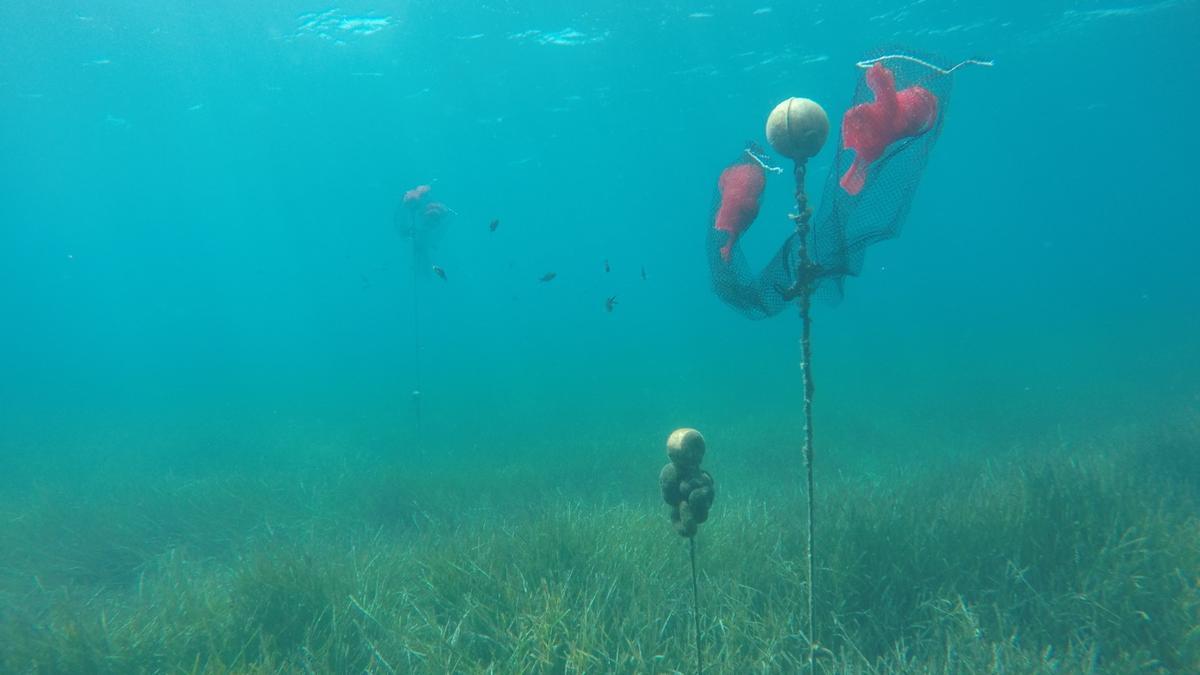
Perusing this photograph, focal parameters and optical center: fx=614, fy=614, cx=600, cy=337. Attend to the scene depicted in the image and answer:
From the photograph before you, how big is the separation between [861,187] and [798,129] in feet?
1.44

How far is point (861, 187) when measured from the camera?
2799 mm

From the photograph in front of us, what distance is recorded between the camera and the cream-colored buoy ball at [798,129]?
2613mm

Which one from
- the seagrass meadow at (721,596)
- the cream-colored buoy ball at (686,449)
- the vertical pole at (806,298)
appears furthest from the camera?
the seagrass meadow at (721,596)

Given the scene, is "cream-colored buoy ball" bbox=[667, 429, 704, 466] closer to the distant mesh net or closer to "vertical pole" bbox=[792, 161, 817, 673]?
"vertical pole" bbox=[792, 161, 817, 673]

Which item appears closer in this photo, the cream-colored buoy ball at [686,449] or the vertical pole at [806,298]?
the cream-colored buoy ball at [686,449]

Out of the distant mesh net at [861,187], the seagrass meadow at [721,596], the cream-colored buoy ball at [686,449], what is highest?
the distant mesh net at [861,187]

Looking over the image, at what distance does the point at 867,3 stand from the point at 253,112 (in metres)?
28.7

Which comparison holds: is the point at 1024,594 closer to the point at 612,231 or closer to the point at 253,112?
the point at 253,112

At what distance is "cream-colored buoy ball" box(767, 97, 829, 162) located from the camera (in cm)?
261

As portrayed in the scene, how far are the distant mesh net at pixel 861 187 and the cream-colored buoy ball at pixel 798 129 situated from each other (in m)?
0.13

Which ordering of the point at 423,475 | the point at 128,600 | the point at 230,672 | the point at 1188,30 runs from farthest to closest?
the point at 1188,30 → the point at 423,475 → the point at 128,600 → the point at 230,672

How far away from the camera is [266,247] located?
93500mm

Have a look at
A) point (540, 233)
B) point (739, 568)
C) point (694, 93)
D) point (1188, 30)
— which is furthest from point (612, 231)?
point (739, 568)

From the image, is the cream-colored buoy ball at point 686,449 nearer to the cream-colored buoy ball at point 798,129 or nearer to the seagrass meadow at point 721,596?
the cream-colored buoy ball at point 798,129
